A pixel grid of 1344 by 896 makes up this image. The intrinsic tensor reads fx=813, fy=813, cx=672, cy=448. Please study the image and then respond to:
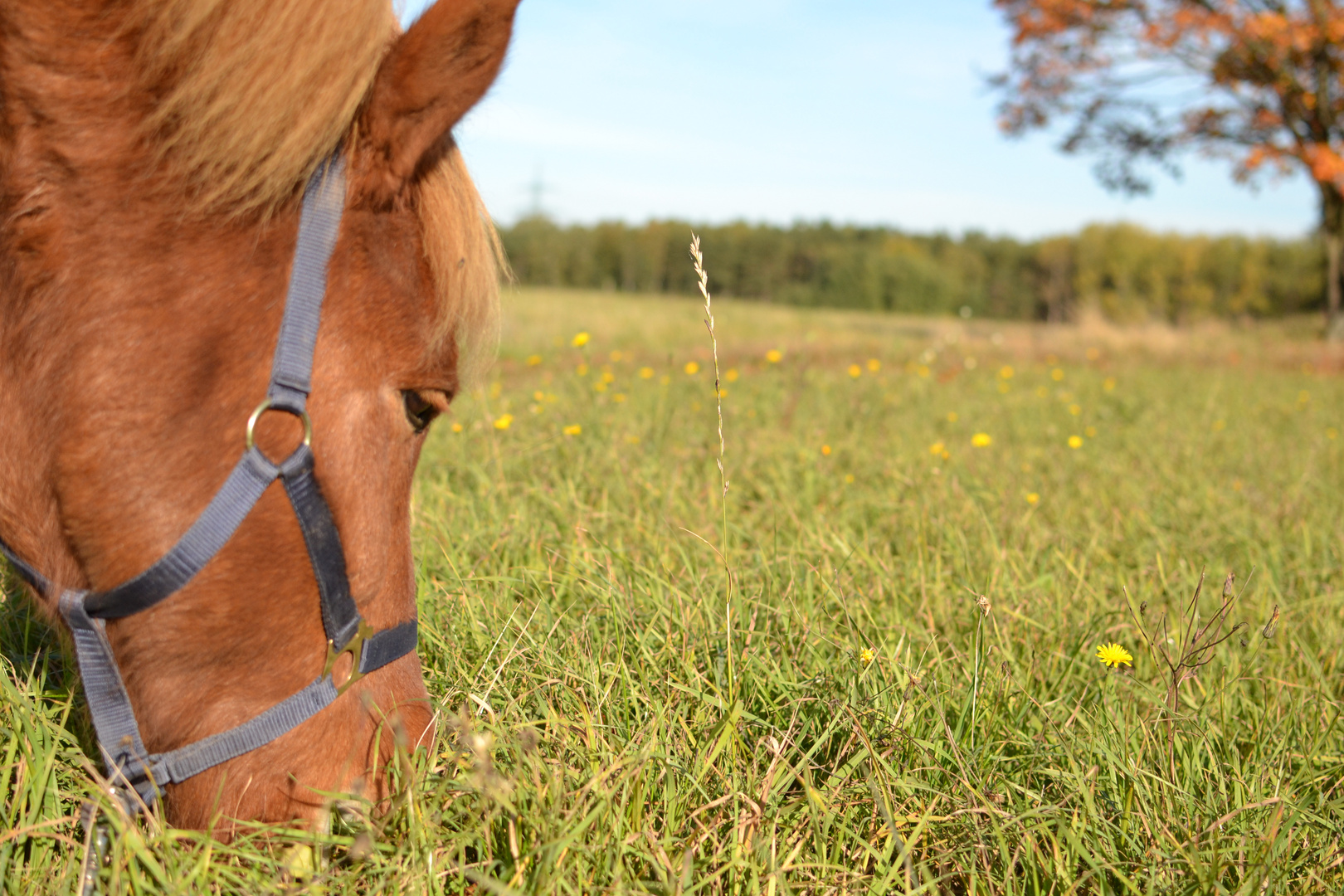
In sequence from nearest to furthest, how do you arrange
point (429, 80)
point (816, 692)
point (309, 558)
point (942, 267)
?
1. point (429, 80)
2. point (309, 558)
3. point (816, 692)
4. point (942, 267)

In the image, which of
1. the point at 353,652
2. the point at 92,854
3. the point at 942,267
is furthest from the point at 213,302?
the point at 942,267

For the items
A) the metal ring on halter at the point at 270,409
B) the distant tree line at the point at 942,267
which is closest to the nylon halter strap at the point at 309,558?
the metal ring on halter at the point at 270,409

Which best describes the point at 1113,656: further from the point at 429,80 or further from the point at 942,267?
the point at 942,267

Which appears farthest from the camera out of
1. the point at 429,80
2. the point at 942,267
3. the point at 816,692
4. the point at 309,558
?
the point at 942,267

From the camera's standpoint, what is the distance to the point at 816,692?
168 centimetres

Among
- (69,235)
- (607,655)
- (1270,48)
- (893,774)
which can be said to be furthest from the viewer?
(1270,48)

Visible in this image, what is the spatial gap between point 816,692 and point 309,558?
103 cm

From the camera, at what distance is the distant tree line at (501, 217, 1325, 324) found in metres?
40.0

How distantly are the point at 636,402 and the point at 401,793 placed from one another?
3842 millimetres

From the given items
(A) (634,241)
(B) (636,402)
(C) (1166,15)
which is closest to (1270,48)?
(C) (1166,15)

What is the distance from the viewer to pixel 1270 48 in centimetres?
1219

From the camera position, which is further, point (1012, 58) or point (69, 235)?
point (1012, 58)

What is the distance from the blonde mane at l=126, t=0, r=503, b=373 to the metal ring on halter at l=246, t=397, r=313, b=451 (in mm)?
258

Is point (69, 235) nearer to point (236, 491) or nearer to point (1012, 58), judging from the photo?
point (236, 491)
